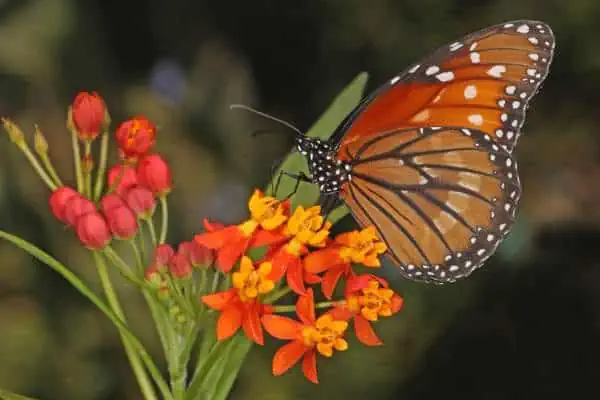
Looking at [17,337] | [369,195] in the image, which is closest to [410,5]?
[369,195]

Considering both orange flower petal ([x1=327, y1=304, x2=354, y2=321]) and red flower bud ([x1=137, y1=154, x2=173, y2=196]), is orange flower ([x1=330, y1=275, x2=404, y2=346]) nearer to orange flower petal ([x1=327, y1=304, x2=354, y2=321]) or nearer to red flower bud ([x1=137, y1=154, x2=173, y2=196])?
orange flower petal ([x1=327, y1=304, x2=354, y2=321])

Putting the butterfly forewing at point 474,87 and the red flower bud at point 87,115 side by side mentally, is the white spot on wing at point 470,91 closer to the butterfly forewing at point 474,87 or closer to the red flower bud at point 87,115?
the butterfly forewing at point 474,87

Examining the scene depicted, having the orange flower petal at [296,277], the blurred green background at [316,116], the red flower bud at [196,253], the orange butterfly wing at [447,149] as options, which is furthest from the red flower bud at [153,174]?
the blurred green background at [316,116]

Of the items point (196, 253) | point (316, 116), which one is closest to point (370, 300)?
point (196, 253)

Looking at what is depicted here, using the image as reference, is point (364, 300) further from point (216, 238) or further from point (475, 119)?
point (475, 119)

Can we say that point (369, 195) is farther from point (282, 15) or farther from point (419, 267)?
point (282, 15)

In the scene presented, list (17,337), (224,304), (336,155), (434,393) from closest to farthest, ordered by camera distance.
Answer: (224,304) → (336,155) → (17,337) → (434,393)
